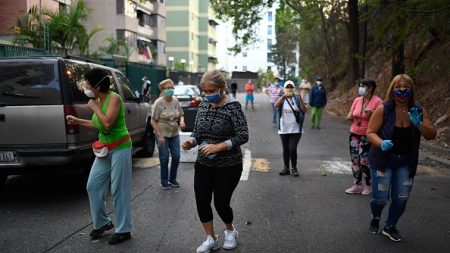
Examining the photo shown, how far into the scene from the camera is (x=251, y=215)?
5809 millimetres

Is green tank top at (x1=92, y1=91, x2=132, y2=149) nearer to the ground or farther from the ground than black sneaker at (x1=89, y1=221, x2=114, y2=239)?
farther from the ground

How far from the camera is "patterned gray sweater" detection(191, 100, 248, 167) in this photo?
4.30m

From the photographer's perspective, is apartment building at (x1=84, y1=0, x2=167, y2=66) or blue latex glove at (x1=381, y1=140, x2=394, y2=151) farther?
apartment building at (x1=84, y1=0, x2=167, y2=66)

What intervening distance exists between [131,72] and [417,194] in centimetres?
2053

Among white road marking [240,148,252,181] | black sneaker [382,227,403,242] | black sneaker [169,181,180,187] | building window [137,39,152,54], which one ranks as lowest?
white road marking [240,148,252,181]

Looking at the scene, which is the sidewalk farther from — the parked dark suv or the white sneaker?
the parked dark suv

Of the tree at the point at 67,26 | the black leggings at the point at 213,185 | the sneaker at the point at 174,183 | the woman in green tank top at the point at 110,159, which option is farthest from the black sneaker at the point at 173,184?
the tree at the point at 67,26

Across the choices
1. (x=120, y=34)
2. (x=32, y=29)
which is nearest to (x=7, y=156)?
(x=32, y=29)

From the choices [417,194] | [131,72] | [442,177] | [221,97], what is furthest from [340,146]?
[131,72]

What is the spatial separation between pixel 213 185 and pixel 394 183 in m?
1.85

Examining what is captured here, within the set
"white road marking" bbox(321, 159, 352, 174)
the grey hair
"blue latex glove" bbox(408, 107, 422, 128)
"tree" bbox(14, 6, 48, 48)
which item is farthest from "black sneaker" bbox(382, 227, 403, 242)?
"tree" bbox(14, 6, 48, 48)

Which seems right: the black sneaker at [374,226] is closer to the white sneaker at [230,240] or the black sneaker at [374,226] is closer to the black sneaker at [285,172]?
the white sneaker at [230,240]

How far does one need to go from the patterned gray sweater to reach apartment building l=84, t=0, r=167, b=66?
1294 inches

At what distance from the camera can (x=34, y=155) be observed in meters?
6.04
